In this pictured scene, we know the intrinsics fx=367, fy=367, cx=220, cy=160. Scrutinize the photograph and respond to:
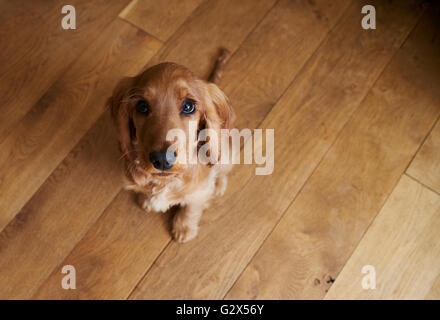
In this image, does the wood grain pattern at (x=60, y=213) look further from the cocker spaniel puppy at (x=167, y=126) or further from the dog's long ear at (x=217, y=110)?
the dog's long ear at (x=217, y=110)

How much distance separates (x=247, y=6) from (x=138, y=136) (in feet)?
4.26

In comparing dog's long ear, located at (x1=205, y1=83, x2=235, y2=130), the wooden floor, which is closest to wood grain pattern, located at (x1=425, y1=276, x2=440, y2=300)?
the wooden floor

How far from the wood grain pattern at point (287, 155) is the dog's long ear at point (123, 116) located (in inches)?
25.8

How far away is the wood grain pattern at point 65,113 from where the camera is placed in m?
1.97

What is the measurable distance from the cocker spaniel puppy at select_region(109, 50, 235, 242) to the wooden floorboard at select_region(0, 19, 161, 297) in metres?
0.47

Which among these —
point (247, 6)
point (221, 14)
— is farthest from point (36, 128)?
point (247, 6)

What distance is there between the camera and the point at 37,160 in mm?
1997

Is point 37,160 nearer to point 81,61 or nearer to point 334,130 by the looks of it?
point 81,61

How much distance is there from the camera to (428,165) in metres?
2.08

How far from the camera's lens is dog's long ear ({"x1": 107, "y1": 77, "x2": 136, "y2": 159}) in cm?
149

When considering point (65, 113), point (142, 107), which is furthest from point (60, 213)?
point (142, 107)

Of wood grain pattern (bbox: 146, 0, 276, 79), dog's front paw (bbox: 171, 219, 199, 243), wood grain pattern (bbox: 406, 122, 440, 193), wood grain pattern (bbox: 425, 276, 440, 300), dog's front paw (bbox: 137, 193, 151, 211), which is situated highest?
wood grain pattern (bbox: 146, 0, 276, 79)

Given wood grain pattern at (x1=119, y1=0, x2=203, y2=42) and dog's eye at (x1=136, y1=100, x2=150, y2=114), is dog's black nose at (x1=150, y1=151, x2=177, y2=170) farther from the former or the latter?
wood grain pattern at (x1=119, y1=0, x2=203, y2=42)

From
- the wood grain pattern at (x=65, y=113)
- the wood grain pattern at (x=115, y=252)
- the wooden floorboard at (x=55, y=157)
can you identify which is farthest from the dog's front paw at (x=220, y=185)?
the wood grain pattern at (x=65, y=113)
